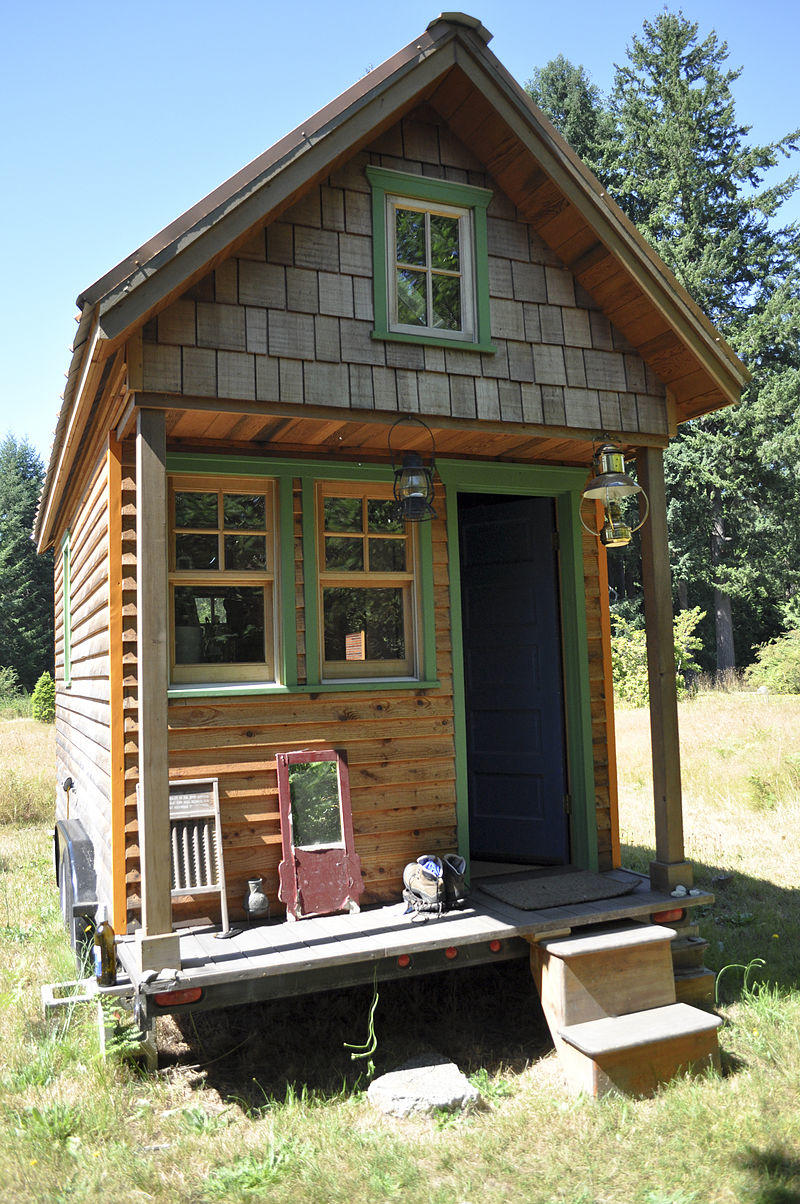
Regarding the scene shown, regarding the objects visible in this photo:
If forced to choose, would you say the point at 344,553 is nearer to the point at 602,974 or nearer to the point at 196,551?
the point at 196,551

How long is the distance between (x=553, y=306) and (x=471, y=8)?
1.67 m

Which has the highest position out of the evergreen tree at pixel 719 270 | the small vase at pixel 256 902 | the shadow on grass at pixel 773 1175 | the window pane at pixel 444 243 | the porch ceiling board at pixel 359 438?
the evergreen tree at pixel 719 270

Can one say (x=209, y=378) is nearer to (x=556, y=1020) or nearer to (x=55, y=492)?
(x=556, y=1020)

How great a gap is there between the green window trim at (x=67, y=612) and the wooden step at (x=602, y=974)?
539 cm

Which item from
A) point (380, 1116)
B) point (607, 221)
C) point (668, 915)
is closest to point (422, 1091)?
point (380, 1116)

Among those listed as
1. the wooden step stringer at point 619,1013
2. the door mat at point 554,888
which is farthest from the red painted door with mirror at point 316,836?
the wooden step stringer at point 619,1013

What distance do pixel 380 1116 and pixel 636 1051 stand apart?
1275 mm

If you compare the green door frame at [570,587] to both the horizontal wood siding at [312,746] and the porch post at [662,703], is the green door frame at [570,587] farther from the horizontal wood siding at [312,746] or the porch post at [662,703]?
the porch post at [662,703]

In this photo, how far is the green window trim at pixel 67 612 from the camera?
8453mm

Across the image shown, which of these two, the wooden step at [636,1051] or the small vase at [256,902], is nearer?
the wooden step at [636,1051]

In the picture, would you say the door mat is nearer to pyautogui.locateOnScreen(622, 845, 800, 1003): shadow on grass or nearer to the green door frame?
the green door frame

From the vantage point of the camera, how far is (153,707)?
4230 millimetres

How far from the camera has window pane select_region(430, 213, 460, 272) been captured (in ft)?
17.7

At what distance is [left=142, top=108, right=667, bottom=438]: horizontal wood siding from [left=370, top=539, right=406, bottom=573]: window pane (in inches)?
44.5
